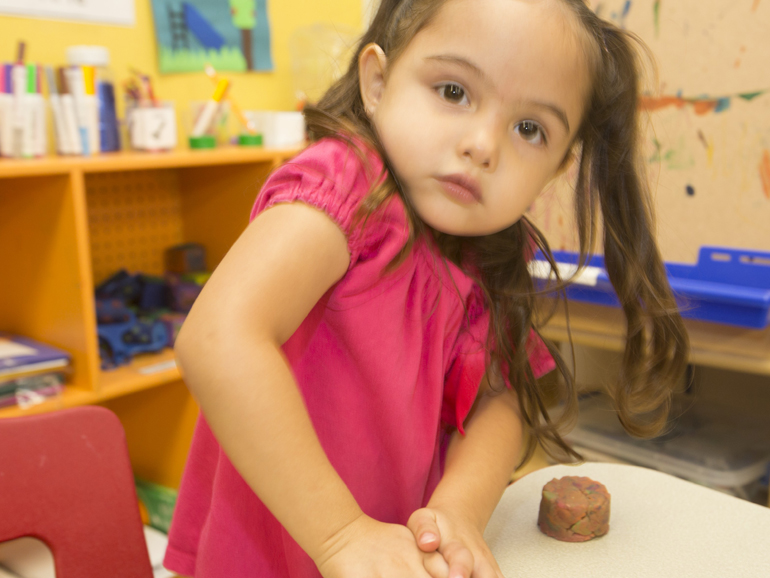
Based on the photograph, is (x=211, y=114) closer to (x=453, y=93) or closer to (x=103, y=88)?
(x=103, y=88)

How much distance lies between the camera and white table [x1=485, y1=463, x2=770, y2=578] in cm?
53

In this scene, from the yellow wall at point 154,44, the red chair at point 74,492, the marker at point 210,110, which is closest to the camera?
the red chair at point 74,492

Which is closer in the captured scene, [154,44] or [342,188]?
[342,188]

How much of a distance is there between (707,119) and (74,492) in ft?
4.87

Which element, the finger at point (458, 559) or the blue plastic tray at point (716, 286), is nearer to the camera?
the finger at point (458, 559)

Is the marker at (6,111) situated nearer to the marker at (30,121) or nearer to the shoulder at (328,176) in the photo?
the marker at (30,121)

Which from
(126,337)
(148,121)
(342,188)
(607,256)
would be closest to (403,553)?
(342,188)

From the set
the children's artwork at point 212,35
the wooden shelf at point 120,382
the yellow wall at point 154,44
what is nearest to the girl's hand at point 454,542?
the wooden shelf at point 120,382

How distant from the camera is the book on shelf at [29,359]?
1115 millimetres

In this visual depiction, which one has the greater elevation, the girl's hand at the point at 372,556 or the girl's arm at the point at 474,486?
the girl's hand at the point at 372,556

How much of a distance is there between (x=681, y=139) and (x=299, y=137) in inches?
36.5

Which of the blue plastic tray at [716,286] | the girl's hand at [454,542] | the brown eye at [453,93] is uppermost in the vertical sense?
the brown eye at [453,93]

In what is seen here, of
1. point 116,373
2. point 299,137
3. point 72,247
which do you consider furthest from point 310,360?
point 299,137

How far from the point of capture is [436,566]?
1.46ft
